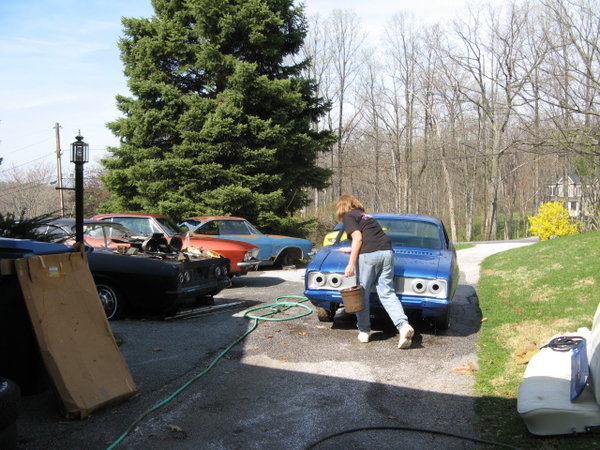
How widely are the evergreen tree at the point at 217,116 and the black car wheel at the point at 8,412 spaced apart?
620 inches

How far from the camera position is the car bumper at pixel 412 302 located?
589 cm

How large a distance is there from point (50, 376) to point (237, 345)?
2.47 metres

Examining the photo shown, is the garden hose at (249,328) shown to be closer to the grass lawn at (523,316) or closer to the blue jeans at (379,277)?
the blue jeans at (379,277)

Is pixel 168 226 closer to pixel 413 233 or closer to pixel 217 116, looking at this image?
pixel 413 233

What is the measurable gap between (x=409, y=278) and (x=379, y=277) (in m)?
0.37

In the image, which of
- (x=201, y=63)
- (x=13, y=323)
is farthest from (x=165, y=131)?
(x=13, y=323)

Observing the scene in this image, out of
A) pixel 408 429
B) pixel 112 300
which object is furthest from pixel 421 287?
pixel 112 300

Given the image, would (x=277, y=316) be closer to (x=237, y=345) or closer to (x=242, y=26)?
(x=237, y=345)

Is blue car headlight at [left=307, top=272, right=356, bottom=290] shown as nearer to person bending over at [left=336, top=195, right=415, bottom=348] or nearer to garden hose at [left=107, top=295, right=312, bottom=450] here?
person bending over at [left=336, top=195, right=415, bottom=348]

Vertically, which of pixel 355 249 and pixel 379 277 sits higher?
pixel 355 249

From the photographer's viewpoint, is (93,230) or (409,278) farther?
(93,230)

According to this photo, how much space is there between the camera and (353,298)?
5715 millimetres

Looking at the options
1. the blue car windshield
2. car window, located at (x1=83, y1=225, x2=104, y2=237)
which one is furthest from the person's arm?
car window, located at (x1=83, y1=225, x2=104, y2=237)

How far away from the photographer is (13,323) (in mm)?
3775
